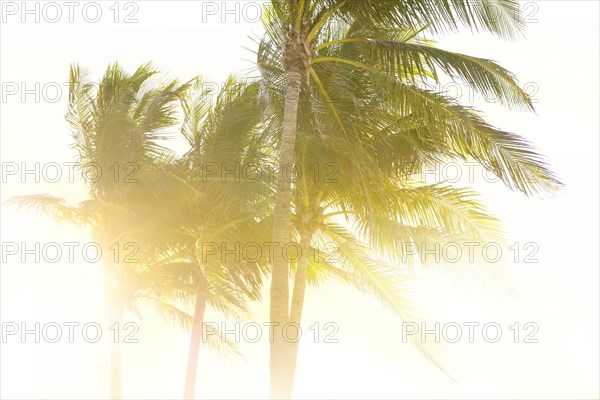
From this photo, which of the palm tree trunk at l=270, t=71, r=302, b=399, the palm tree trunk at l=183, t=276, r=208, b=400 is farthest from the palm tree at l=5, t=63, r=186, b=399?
the palm tree trunk at l=270, t=71, r=302, b=399

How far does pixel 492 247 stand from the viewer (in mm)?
13570

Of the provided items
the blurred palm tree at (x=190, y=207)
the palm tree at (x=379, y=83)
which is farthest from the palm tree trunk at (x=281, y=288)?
the blurred palm tree at (x=190, y=207)

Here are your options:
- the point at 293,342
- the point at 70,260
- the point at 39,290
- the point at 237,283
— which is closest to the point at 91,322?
the point at 70,260

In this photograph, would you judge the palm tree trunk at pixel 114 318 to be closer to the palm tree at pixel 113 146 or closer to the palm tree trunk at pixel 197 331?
the palm tree at pixel 113 146

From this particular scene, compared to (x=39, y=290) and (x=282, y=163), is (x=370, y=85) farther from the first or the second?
(x=39, y=290)

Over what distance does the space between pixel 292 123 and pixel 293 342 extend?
3259 millimetres

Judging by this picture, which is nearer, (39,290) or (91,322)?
(91,322)

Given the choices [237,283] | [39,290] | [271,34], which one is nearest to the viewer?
[271,34]

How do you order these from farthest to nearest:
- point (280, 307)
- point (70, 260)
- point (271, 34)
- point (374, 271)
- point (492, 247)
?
point (70, 260) → point (374, 271) → point (492, 247) → point (271, 34) → point (280, 307)

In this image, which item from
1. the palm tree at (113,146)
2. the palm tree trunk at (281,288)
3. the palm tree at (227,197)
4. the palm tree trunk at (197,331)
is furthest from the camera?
the palm tree trunk at (197,331)

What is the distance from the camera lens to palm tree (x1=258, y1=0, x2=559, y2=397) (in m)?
10.4

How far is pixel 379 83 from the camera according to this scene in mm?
11648

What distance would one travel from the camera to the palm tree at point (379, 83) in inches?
410

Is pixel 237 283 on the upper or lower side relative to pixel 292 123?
lower
